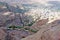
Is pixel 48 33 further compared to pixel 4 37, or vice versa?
pixel 4 37

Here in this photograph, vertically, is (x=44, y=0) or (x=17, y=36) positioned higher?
(x=17, y=36)

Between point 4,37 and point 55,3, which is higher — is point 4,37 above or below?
above

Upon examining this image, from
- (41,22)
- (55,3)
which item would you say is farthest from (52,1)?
(41,22)

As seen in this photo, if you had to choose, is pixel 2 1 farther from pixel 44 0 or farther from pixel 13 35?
pixel 13 35

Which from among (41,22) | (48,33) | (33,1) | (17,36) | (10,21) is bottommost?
(33,1)

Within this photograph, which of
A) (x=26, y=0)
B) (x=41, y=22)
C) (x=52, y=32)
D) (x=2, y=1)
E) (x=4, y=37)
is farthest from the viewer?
(x=26, y=0)

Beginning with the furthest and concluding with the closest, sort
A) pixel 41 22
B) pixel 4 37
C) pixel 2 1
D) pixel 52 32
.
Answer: pixel 2 1 < pixel 41 22 < pixel 4 37 < pixel 52 32

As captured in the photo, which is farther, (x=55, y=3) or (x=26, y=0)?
(x=26, y=0)

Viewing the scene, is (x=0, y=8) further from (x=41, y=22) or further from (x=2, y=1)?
(x=41, y=22)

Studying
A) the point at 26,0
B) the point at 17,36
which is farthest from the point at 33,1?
the point at 17,36
